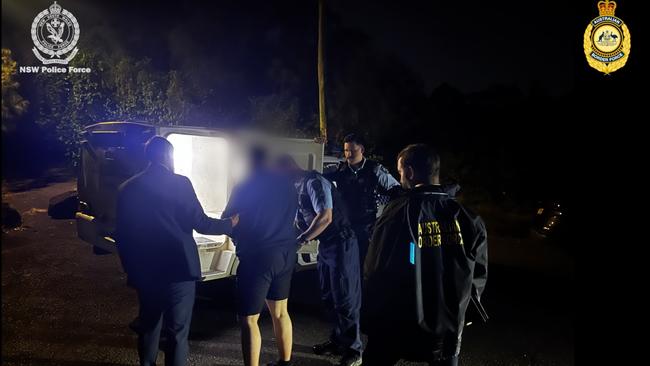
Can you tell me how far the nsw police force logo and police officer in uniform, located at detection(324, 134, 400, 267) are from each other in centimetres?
1230

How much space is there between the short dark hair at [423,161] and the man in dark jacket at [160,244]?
143 cm

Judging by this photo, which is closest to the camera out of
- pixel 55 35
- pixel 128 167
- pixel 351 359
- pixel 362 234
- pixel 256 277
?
pixel 256 277

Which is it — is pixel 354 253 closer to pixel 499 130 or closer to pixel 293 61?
pixel 499 130

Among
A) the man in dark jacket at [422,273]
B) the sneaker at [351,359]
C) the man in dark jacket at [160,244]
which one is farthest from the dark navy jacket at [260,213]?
the sneaker at [351,359]

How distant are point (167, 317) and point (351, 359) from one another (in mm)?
1596

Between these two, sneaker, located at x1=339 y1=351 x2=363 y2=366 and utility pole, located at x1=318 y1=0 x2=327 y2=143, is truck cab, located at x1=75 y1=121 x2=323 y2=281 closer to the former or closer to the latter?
sneaker, located at x1=339 y1=351 x2=363 y2=366

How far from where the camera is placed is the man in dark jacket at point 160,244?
8.82ft

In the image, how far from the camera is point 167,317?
2785 millimetres

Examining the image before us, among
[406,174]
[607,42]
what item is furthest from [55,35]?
[607,42]

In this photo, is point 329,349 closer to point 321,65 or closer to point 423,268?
point 423,268

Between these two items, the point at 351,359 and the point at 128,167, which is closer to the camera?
the point at 351,359

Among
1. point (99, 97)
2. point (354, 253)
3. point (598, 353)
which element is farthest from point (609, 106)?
point (99, 97)

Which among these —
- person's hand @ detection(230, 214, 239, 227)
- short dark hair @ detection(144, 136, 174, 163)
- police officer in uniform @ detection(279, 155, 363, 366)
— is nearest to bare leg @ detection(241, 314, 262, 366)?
person's hand @ detection(230, 214, 239, 227)

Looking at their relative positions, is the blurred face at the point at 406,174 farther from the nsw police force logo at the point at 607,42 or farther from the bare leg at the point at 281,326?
the nsw police force logo at the point at 607,42
